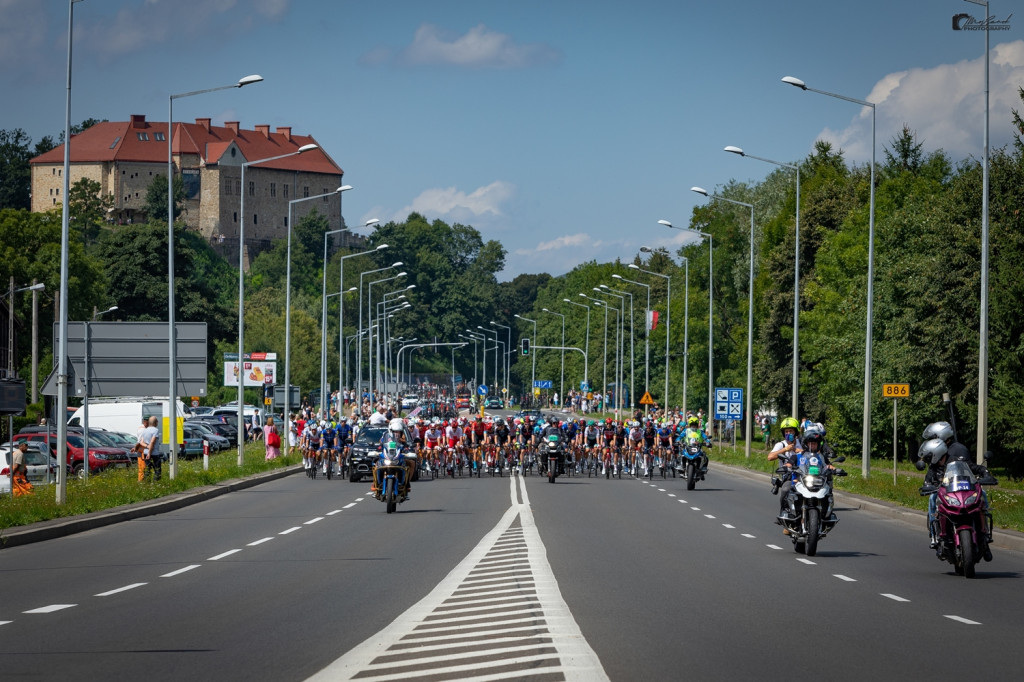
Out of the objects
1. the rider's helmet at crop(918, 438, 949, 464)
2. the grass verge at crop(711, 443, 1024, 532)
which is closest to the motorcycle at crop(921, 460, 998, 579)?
the rider's helmet at crop(918, 438, 949, 464)

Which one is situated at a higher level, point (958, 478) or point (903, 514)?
point (958, 478)

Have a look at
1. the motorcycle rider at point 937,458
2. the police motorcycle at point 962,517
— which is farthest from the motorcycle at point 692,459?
the police motorcycle at point 962,517

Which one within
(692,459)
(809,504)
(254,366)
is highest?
(254,366)

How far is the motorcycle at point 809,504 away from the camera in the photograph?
1747cm

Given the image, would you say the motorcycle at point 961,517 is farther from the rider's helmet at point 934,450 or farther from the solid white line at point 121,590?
the solid white line at point 121,590

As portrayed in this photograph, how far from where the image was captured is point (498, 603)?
39.9 ft

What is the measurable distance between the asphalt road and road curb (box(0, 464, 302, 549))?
398 millimetres

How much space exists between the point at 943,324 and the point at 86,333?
93.7 ft

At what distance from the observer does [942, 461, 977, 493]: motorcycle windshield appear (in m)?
15.0

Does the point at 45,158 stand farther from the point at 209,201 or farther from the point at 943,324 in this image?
the point at 943,324

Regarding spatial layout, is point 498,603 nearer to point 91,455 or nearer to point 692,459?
point 692,459

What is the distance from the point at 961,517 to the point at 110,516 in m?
14.5

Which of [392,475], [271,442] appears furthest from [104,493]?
[271,442]

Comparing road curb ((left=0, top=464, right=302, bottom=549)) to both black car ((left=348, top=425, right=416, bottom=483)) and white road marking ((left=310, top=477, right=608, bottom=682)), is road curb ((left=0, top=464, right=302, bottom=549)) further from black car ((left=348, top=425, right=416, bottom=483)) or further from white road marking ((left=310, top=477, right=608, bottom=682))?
white road marking ((left=310, top=477, right=608, bottom=682))
